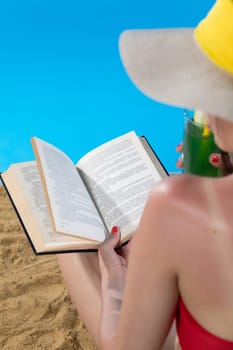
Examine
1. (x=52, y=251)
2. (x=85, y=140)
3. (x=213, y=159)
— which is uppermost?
(x=213, y=159)

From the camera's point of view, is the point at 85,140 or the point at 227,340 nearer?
the point at 227,340

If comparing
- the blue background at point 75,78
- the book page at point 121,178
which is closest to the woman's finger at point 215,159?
the book page at point 121,178

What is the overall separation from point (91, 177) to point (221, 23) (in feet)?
2.02

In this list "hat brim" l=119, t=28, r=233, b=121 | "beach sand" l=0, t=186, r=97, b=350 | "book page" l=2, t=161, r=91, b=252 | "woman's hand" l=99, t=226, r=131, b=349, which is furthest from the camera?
"beach sand" l=0, t=186, r=97, b=350

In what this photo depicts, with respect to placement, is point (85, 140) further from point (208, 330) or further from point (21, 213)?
point (208, 330)

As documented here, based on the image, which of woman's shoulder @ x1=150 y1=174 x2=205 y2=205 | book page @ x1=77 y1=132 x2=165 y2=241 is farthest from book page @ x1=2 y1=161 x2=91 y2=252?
woman's shoulder @ x1=150 y1=174 x2=205 y2=205

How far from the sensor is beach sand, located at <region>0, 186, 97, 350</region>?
4.57 ft

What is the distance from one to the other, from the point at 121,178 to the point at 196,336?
52cm

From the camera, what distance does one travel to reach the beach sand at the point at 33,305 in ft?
4.57

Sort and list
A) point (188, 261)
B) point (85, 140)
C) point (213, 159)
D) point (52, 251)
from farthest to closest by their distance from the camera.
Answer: point (85, 140) → point (213, 159) → point (52, 251) → point (188, 261)

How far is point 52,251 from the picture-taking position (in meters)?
0.98

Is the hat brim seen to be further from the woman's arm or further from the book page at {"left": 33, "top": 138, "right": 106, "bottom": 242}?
the book page at {"left": 33, "top": 138, "right": 106, "bottom": 242}

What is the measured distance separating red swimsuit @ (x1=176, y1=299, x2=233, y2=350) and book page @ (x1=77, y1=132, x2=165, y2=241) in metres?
0.38

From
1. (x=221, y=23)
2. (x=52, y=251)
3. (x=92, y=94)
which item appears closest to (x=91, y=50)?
(x=92, y=94)
